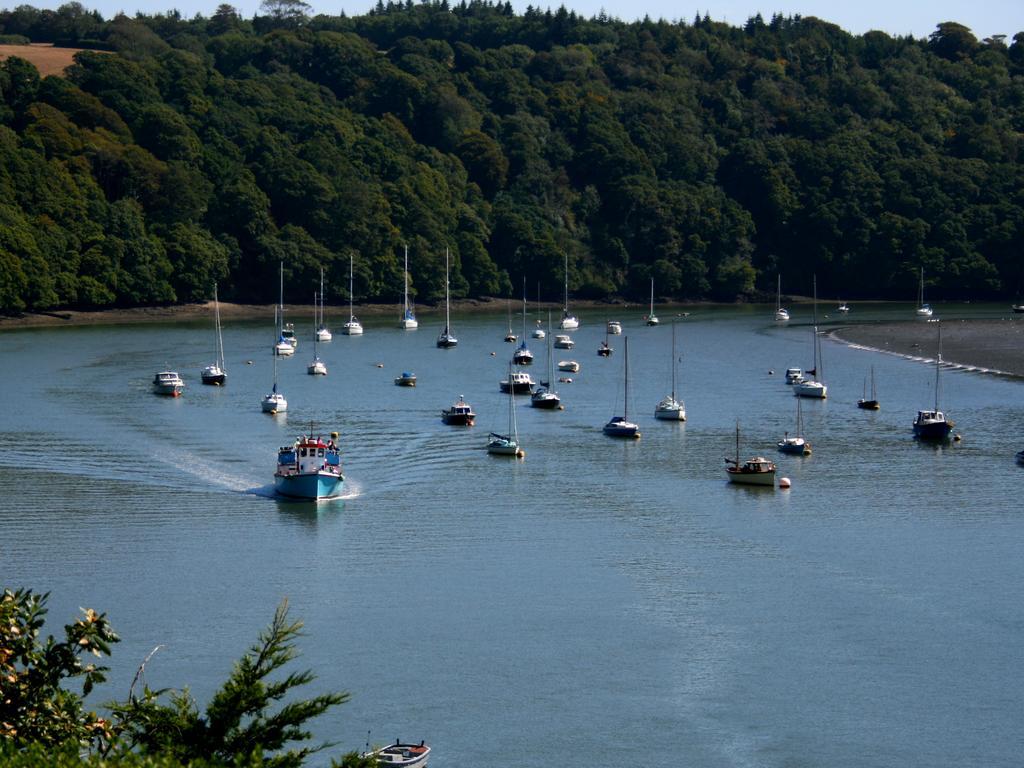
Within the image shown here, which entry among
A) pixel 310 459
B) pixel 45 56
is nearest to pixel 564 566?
pixel 310 459

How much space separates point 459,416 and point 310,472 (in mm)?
19204

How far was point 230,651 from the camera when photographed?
41.5m

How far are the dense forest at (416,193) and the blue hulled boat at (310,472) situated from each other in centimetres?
7474

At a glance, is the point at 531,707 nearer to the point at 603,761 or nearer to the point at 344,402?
the point at 603,761

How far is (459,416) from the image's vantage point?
260 ft

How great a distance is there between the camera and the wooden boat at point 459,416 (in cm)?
7925

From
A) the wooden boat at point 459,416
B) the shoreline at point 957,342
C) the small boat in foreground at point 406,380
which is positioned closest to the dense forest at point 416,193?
the shoreline at point 957,342

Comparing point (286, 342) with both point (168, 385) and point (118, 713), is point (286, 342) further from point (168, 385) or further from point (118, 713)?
point (118, 713)

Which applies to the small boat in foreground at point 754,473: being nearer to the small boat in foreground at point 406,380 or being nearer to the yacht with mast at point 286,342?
the small boat in foreground at point 406,380

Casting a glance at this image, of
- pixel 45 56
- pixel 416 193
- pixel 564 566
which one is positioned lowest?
pixel 564 566

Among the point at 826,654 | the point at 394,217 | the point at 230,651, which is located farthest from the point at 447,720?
the point at 394,217

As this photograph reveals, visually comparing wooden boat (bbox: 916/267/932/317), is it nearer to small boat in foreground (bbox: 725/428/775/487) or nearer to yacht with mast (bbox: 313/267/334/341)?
yacht with mast (bbox: 313/267/334/341)

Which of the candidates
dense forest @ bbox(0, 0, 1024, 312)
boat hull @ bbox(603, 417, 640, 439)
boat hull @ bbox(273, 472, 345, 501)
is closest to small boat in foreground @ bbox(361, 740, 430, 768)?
boat hull @ bbox(273, 472, 345, 501)

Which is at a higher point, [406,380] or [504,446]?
[406,380]
